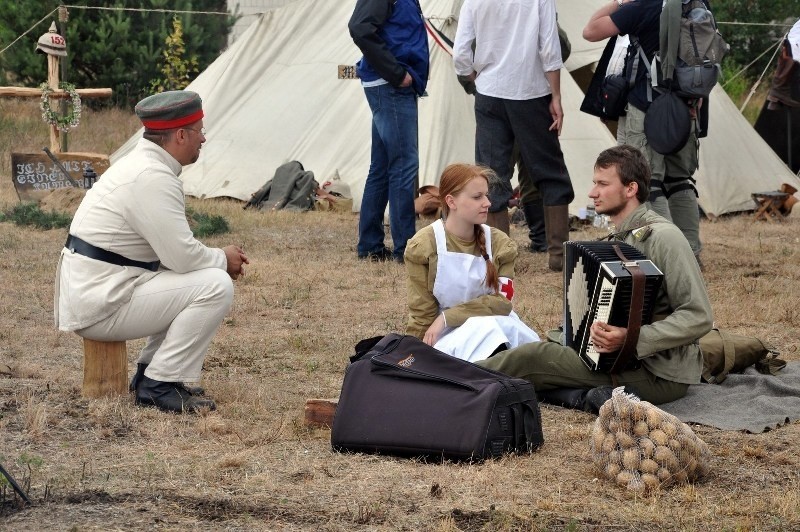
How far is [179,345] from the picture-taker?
192 inches

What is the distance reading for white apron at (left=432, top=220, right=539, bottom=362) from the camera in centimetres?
515

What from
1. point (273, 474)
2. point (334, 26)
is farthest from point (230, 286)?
point (334, 26)

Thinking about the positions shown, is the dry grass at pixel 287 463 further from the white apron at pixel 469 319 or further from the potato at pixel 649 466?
the white apron at pixel 469 319

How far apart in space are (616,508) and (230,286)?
1.90 meters

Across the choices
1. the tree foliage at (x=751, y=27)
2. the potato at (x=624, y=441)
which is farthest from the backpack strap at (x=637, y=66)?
the tree foliage at (x=751, y=27)

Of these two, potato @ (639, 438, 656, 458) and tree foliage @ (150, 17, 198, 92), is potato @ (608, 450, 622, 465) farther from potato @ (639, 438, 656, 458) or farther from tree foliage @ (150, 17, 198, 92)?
tree foliage @ (150, 17, 198, 92)

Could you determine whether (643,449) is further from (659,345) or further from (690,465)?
(659,345)

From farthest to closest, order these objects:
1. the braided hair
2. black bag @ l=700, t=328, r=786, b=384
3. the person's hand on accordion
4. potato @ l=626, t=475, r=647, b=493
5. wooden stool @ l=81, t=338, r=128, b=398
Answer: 1. black bag @ l=700, t=328, r=786, b=384
2. the braided hair
3. wooden stool @ l=81, t=338, r=128, b=398
4. the person's hand on accordion
5. potato @ l=626, t=475, r=647, b=493

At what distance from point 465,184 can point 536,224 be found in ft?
12.2

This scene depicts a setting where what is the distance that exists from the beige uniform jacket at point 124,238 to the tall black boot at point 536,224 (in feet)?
14.0

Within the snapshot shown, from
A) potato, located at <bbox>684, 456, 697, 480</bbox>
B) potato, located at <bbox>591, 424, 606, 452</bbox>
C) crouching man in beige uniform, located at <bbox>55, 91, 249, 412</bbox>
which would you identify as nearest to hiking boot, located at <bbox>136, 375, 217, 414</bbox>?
crouching man in beige uniform, located at <bbox>55, 91, 249, 412</bbox>

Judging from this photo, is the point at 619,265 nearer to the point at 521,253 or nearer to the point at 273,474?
the point at 273,474

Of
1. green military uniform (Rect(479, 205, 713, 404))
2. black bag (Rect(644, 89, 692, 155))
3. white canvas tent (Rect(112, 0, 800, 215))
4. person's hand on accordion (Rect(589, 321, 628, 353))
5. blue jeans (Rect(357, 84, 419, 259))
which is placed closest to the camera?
person's hand on accordion (Rect(589, 321, 628, 353))

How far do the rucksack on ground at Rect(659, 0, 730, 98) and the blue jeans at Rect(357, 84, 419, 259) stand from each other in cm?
178
